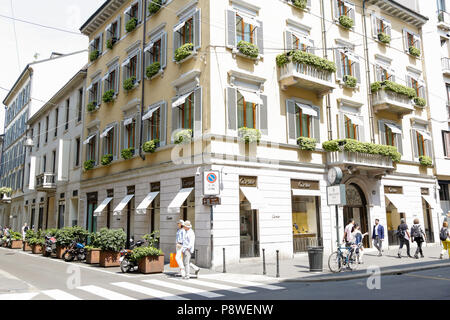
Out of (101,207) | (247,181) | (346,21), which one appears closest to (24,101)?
(101,207)

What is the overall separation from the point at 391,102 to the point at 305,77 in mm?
7612

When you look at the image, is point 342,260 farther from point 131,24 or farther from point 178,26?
point 131,24

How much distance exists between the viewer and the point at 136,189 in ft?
69.2

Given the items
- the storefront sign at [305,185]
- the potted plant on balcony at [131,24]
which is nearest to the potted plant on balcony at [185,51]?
the potted plant on balcony at [131,24]

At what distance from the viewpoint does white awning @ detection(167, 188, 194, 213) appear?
16.6m

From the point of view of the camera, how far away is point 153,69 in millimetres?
20375

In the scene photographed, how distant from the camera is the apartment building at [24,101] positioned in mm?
41688

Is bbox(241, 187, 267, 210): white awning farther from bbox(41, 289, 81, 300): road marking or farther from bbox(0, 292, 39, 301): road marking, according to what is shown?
bbox(0, 292, 39, 301): road marking

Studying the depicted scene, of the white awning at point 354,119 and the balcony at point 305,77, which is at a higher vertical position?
the balcony at point 305,77

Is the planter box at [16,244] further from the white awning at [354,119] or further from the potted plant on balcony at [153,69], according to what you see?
the white awning at [354,119]

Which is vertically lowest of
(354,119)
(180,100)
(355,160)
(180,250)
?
(180,250)

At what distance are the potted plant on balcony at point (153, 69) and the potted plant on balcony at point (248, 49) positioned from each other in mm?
4913
